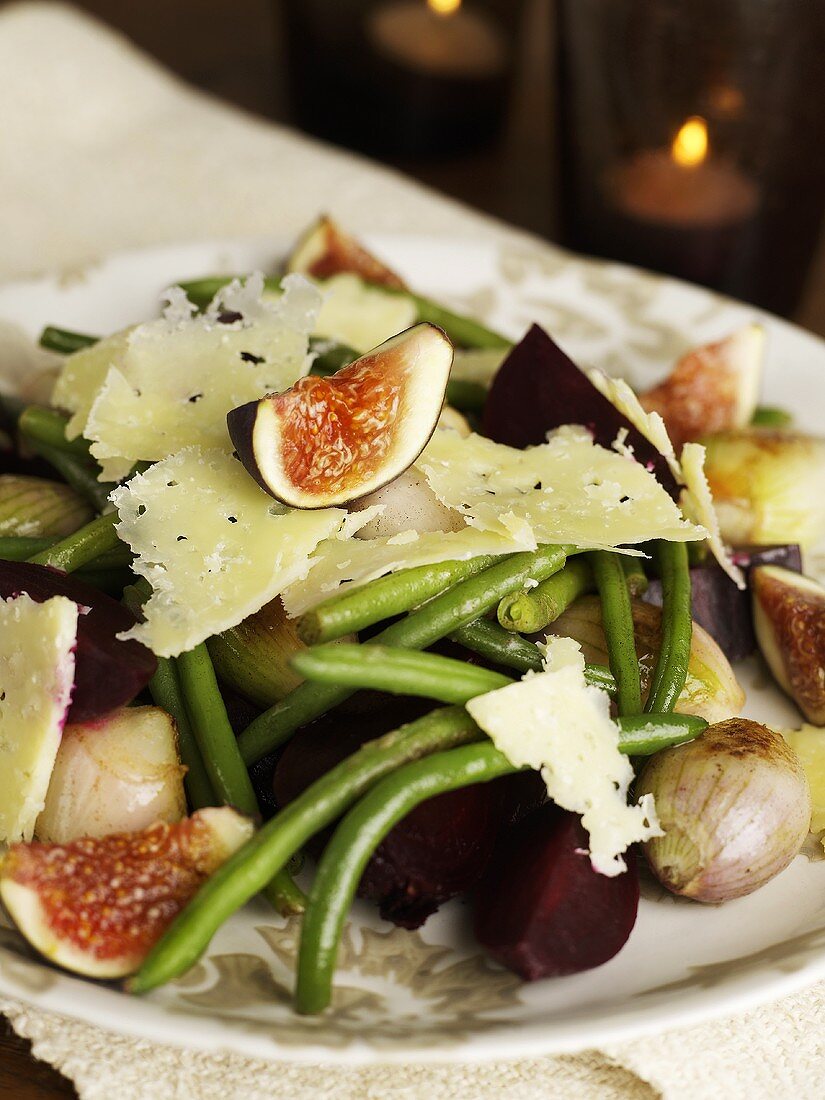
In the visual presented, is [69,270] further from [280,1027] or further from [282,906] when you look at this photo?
[280,1027]

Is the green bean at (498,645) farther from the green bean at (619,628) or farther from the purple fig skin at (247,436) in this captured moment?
the purple fig skin at (247,436)

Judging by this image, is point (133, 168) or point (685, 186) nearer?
point (685, 186)

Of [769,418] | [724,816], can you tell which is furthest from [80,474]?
[769,418]

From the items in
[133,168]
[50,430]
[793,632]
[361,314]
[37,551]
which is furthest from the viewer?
[133,168]

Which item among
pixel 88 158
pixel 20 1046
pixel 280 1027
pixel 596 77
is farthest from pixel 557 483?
pixel 88 158

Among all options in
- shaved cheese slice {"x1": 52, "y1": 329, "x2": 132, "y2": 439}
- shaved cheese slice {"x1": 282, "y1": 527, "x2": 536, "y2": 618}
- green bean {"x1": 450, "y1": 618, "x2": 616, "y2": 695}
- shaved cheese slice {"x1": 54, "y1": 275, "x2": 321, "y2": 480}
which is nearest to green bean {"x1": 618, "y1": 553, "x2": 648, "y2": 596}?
green bean {"x1": 450, "y1": 618, "x2": 616, "y2": 695}

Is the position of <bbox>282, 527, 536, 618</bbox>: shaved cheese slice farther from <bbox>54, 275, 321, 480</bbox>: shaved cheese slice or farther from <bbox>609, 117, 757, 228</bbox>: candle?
<bbox>609, 117, 757, 228</bbox>: candle

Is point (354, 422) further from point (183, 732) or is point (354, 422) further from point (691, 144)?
point (691, 144)

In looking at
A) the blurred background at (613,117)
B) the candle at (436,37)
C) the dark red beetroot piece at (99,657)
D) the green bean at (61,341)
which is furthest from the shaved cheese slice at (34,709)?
the candle at (436,37)
